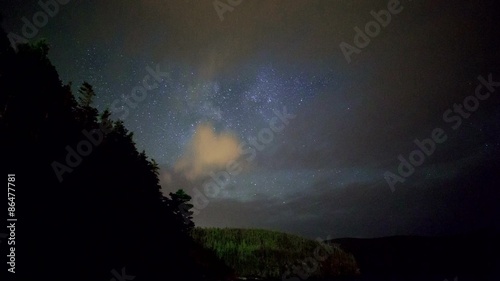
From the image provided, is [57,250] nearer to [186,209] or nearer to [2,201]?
[2,201]

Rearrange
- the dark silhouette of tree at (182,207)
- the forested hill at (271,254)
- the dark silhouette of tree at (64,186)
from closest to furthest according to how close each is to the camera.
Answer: the dark silhouette of tree at (64,186) → the dark silhouette of tree at (182,207) → the forested hill at (271,254)

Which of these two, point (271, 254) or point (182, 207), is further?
point (271, 254)

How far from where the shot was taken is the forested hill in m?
101

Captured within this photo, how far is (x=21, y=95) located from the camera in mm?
21734

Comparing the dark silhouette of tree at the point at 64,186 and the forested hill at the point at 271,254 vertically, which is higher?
the forested hill at the point at 271,254

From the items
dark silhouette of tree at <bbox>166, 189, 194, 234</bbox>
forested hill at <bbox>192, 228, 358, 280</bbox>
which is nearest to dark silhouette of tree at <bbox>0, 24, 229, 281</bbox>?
dark silhouette of tree at <bbox>166, 189, 194, 234</bbox>

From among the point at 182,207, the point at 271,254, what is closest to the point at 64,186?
the point at 182,207

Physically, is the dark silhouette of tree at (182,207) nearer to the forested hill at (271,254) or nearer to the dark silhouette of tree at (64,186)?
the dark silhouette of tree at (64,186)

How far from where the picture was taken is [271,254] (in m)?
108

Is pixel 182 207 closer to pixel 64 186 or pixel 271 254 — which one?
pixel 64 186

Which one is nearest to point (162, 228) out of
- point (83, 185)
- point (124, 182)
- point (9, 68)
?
point (124, 182)

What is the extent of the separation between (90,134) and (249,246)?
92.6m

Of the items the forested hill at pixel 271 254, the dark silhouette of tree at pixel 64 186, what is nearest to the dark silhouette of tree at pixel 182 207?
the dark silhouette of tree at pixel 64 186

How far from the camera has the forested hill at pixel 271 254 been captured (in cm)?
10062
